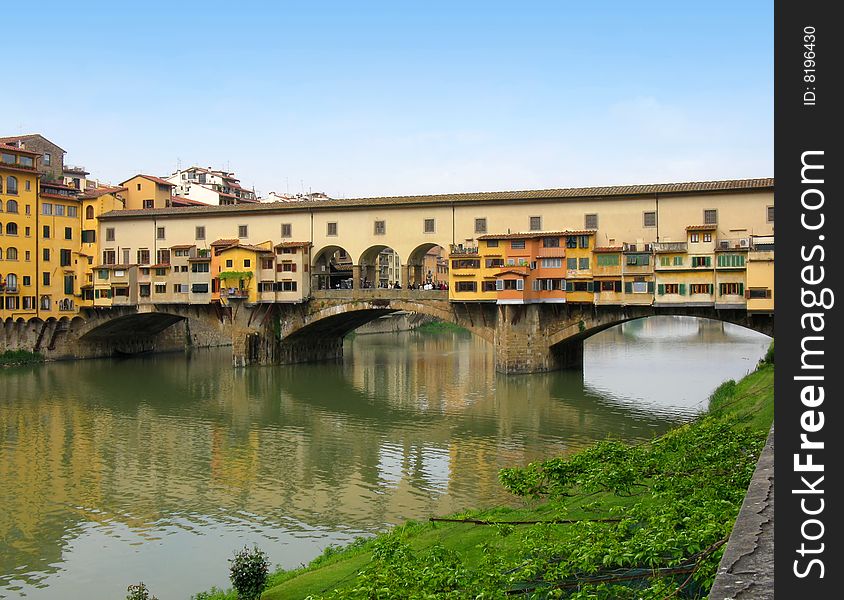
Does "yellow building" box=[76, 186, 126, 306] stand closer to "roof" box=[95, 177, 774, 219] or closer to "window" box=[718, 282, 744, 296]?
"roof" box=[95, 177, 774, 219]

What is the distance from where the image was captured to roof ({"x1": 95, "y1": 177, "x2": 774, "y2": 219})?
3678 cm

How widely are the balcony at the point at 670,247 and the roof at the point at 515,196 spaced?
2.41 metres

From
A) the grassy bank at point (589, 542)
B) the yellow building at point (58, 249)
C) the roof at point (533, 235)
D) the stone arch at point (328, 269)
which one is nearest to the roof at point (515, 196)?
the roof at point (533, 235)

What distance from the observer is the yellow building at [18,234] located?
1873 inches

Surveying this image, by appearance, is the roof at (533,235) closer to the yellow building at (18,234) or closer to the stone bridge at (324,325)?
the stone bridge at (324,325)

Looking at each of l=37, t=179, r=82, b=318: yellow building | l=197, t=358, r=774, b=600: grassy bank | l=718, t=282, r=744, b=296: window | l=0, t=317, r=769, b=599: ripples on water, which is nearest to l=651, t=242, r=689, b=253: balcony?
l=718, t=282, r=744, b=296: window

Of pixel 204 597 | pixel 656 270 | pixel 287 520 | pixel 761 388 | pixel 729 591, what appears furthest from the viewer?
pixel 656 270

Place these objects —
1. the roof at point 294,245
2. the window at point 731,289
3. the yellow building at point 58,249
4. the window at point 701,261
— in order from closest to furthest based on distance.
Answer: the window at point 731,289 → the window at point 701,261 → the roof at point 294,245 → the yellow building at point 58,249

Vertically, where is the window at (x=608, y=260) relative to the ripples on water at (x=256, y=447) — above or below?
above

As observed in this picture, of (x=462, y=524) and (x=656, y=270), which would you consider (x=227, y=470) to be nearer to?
(x=462, y=524)

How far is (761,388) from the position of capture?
25078mm

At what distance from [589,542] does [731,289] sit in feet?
99.4
